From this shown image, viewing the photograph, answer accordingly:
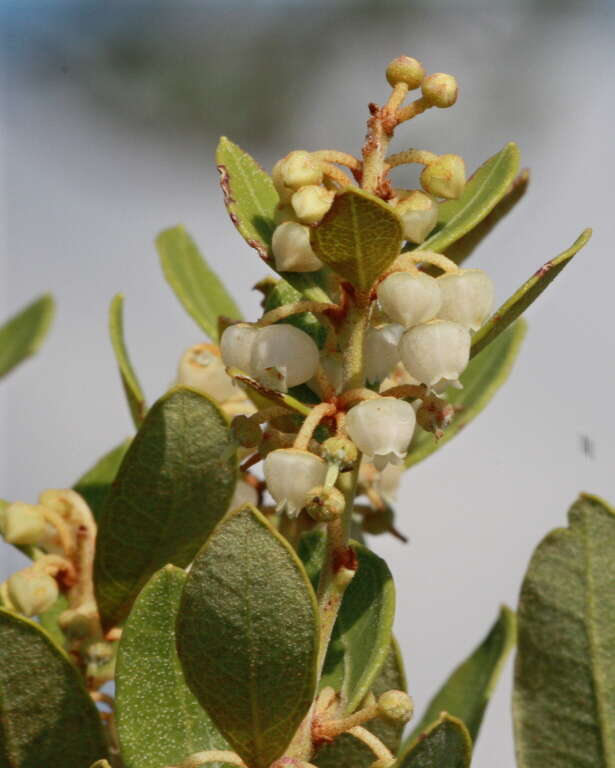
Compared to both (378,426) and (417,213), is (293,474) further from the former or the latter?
(417,213)

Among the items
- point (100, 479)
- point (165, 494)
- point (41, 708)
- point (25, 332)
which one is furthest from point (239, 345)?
point (25, 332)

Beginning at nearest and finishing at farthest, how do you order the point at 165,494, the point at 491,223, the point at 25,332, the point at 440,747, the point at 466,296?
the point at 440,747, the point at 466,296, the point at 165,494, the point at 491,223, the point at 25,332

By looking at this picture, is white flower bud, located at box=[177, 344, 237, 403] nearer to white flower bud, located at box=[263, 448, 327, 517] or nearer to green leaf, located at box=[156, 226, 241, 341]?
green leaf, located at box=[156, 226, 241, 341]

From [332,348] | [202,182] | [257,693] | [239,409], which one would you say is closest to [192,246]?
[239,409]

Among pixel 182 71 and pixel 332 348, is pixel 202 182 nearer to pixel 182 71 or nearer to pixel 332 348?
pixel 182 71

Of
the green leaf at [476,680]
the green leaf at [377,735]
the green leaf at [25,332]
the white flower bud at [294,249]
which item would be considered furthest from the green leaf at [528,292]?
the green leaf at [25,332]

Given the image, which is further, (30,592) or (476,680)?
(476,680)

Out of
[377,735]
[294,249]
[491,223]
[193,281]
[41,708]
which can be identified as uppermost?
[491,223]
